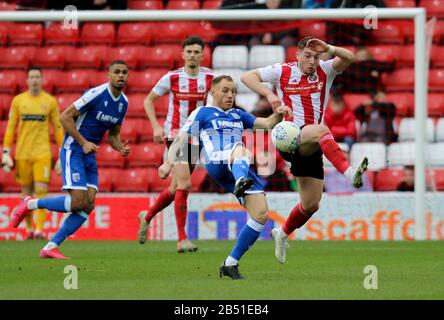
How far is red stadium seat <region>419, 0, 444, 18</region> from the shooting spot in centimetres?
1684

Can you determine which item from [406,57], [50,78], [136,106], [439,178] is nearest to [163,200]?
[136,106]

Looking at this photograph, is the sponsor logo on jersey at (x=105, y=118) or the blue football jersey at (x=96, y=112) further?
the sponsor logo on jersey at (x=105, y=118)

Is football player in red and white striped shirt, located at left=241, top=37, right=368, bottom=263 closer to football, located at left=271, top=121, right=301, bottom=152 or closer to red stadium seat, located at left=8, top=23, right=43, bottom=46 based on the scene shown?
football, located at left=271, top=121, right=301, bottom=152

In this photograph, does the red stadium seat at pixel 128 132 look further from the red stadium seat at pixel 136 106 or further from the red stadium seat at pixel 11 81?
the red stadium seat at pixel 11 81

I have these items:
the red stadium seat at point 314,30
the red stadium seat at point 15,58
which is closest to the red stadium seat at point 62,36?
the red stadium seat at point 15,58

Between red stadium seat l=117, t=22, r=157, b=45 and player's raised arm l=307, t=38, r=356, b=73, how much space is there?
21.1ft

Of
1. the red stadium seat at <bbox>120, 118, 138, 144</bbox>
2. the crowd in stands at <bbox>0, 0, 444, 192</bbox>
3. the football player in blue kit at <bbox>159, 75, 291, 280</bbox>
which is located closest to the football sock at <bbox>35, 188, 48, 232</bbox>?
the crowd in stands at <bbox>0, 0, 444, 192</bbox>

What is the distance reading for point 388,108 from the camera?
15242 millimetres

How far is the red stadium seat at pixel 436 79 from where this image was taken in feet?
52.0

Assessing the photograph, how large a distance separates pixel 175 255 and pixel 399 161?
15.5 feet

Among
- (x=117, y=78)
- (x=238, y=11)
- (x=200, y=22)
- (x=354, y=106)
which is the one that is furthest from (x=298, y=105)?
(x=200, y=22)

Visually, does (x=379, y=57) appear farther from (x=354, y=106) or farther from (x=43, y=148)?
(x=43, y=148)

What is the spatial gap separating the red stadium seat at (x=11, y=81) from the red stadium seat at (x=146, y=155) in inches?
78.0

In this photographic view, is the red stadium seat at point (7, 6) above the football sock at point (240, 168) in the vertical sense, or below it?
above
